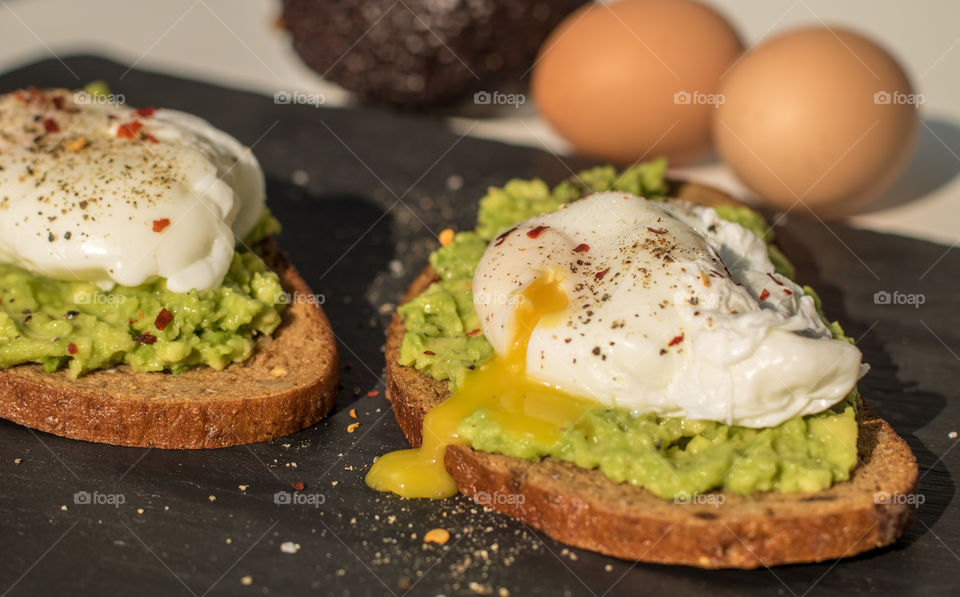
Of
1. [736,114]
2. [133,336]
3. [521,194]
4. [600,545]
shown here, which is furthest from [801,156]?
[133,336]

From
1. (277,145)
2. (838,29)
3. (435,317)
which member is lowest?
(277,145)

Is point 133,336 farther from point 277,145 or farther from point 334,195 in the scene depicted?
point 277,145

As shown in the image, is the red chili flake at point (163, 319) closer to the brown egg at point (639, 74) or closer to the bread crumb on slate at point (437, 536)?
the bread crumb on slate at point (437, 536)

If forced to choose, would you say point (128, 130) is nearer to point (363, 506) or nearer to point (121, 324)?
point (121, 324)

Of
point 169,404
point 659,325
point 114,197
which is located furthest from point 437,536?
point 114,197

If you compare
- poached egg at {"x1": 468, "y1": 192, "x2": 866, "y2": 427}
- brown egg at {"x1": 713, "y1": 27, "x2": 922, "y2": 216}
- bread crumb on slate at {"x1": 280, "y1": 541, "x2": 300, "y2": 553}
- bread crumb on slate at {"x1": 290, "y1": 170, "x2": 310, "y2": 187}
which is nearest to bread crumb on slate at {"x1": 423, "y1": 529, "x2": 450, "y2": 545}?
bread crumb on slate at {"x1": 280, "y1": 541, "x2": 300, "y2": 553}

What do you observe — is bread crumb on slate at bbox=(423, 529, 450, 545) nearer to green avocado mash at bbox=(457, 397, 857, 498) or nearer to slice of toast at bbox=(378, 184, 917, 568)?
slice of toast at bbox=(378, 184, 917, 568)
